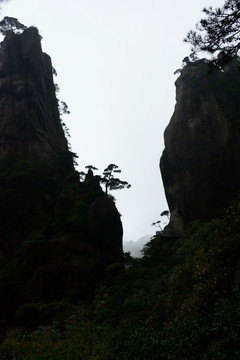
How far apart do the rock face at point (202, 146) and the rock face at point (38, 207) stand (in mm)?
7728

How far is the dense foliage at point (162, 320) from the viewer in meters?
6.41

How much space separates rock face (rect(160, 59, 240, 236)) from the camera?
79.1 feet

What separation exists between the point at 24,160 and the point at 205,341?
27315mm

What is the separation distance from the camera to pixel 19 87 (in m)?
35.0

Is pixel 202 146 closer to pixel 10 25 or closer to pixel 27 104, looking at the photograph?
pixel 27 104

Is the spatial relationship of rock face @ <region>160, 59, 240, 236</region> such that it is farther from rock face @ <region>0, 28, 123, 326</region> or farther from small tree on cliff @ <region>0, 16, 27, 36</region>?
small tree on cliff @ <region>0, 16, 27, 36</region>

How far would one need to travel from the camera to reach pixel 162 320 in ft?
35.3

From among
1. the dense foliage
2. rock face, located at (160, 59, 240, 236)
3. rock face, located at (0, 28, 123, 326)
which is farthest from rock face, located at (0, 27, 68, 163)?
the dense foliage

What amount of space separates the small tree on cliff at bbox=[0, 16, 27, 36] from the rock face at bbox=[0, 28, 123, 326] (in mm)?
4622

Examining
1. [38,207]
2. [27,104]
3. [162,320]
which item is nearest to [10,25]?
[27,104]

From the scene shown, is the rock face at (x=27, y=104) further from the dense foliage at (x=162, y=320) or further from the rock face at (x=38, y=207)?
the dense foliage at (x=162, y=320)

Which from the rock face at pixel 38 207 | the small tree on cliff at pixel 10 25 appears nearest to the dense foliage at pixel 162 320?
the rock face at pixel 38 207

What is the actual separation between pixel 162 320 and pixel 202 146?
747 inches

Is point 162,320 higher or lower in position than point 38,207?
lower
